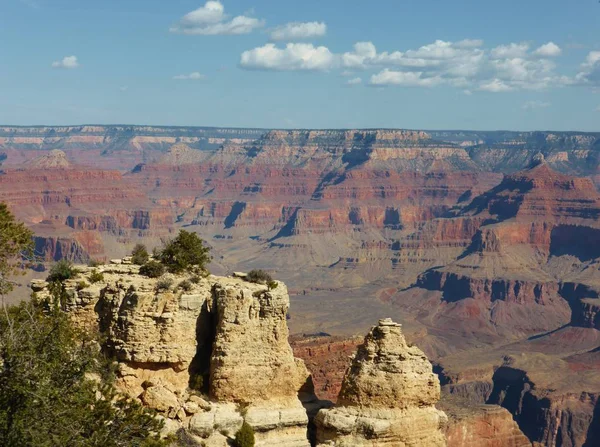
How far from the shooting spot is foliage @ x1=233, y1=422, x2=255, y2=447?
25.4 m

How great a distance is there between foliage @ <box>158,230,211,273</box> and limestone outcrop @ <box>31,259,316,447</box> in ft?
5.65

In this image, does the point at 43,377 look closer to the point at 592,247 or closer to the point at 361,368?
the point at 361,368

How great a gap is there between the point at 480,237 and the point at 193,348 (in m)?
175

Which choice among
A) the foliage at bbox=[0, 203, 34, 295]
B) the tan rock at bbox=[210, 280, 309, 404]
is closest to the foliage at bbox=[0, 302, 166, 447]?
the foliage at bbox=[0, 203, 34, 295]

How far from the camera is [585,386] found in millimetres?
105625

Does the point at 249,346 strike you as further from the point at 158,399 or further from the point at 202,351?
the point at 158,399

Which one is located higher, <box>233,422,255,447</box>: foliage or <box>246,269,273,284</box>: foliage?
<box>246,269,273,284</box>: foliage

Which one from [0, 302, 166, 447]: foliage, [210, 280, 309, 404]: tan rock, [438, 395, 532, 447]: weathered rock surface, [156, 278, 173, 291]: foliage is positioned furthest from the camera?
[438, 395, 532, 447]: weathered rock surface

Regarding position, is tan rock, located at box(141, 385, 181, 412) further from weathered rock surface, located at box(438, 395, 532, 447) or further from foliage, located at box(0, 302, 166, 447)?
weathered rock surface, located at box(438, 395, 532, 447)

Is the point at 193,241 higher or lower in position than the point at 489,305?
higher

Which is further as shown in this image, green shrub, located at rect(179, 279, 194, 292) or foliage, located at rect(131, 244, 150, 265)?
foliage, located at rect(131, 244, 150, 265)

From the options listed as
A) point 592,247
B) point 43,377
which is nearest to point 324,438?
point 43,377

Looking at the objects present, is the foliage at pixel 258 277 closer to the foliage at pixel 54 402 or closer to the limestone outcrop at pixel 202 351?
the limestone outcrop at pixel 202 351

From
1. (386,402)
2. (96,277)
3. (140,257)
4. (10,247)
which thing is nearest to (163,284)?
(96,277)
